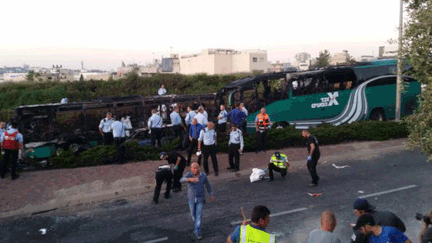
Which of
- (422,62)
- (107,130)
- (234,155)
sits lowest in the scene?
(234,155)

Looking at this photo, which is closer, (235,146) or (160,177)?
(160,177)

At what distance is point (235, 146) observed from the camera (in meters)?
12.5

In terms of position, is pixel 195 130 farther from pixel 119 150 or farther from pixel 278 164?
pixel 278 164

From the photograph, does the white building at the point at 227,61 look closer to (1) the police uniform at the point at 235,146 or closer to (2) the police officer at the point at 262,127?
(2) the police officer at the point at 262,127

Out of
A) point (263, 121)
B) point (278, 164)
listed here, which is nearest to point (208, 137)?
point (278, 164)

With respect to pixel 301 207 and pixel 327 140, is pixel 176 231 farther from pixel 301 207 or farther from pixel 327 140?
pixel 327 140

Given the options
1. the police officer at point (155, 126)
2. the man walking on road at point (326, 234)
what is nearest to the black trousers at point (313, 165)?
the man walking on road at point (326, 234)

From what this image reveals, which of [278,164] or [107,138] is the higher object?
[107,138]

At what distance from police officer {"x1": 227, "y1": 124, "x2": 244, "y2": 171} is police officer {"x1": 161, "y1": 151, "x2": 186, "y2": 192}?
2161mm

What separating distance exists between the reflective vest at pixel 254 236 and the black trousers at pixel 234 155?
7.89 metres

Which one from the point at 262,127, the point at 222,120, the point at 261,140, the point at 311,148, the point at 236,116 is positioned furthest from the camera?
the point at 222,120

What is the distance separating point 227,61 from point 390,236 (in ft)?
256

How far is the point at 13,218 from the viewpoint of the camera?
973 centimetres

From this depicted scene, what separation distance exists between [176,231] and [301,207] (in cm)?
317
